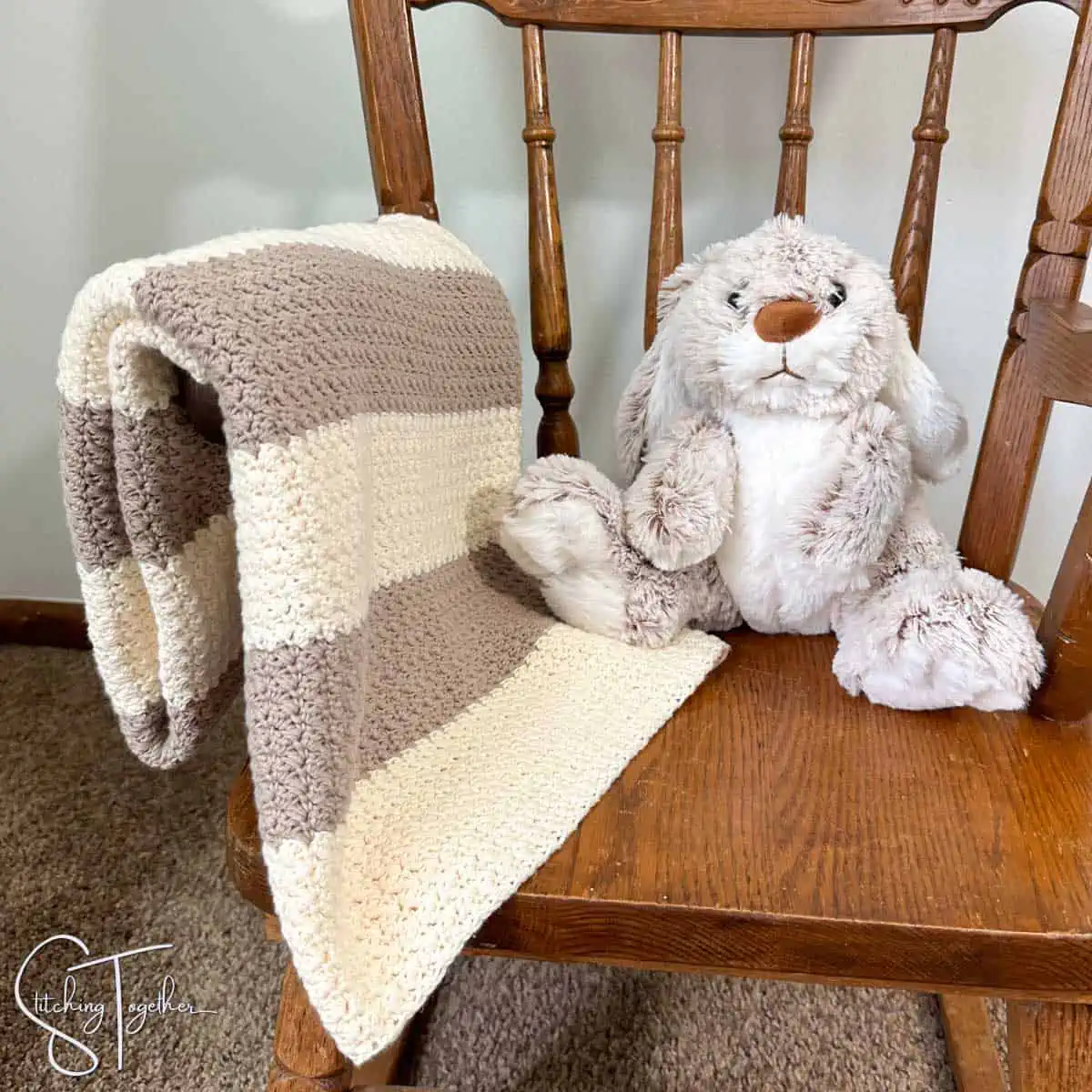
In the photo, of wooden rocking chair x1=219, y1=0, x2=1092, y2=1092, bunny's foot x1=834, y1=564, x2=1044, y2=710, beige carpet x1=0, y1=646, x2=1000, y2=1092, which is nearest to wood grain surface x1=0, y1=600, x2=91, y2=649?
beige carpet x1=0, y1=646, x2=1000, y2=1092

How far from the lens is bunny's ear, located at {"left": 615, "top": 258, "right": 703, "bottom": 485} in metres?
0.59

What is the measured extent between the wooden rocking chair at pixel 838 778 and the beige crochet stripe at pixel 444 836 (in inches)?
Result: 0.6

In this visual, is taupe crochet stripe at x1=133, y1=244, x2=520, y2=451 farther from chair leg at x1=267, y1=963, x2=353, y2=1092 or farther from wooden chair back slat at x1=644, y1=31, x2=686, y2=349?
chair leg at x1=267, y1=963, x2=353, y2=1092

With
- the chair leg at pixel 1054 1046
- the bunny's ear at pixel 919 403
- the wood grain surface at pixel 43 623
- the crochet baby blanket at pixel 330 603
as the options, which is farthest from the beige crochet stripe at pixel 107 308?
the wood grain surface at pixel 43 623

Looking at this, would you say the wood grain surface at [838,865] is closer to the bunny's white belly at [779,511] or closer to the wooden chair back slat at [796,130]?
the bunny's white belly at [779,511]

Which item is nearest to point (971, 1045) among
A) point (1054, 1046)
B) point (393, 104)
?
point (1054, 1046)

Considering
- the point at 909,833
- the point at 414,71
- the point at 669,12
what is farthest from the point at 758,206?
the point at 909,833

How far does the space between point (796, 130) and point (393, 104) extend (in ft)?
0.85

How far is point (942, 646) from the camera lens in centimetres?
50

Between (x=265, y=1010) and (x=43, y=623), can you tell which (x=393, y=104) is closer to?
(x=265, y=1010)

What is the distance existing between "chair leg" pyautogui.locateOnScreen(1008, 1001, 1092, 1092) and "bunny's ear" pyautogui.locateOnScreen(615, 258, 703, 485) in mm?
361

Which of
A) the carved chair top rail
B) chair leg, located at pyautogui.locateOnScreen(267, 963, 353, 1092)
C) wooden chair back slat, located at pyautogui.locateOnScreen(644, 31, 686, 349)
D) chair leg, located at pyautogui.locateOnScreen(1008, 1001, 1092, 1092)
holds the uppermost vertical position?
the carved chair top rail

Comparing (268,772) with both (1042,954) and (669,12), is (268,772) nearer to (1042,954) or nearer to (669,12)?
(1042,954)

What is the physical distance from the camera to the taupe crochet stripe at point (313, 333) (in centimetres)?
35
